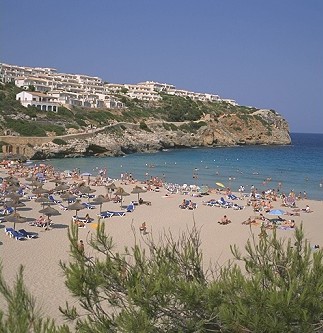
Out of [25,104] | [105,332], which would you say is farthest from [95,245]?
[25,104]

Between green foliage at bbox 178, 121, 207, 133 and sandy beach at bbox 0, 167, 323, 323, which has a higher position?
green foliage at bbox 178, 121, 207, 133

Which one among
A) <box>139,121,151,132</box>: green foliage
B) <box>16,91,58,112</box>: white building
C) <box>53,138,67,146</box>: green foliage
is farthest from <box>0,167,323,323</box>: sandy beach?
<box>139,121,151,132</box>: green foliage

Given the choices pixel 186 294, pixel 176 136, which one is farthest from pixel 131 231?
pixel 176 136

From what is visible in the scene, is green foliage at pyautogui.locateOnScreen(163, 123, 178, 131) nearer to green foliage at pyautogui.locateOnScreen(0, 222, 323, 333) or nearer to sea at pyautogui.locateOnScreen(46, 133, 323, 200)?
sea at pyautogui.locateOnScreen(46, 133, 323, 200)

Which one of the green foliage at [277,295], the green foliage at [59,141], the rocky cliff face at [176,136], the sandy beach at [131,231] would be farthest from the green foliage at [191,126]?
the green foliage at [277,295]

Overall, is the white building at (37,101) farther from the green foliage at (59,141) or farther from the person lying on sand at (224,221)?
the person lying on sand at (224,221)

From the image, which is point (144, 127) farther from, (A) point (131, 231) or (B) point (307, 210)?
(A) point (131, 231)
